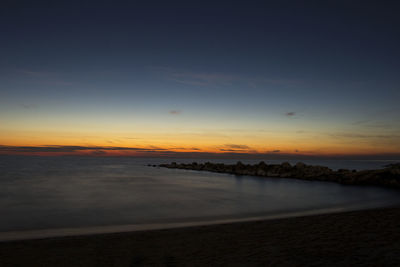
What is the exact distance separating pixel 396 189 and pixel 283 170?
13338mm

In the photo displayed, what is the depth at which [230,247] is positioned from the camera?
591cm

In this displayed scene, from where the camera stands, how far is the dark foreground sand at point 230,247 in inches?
196

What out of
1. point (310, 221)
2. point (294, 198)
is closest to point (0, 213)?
point (310, 221)

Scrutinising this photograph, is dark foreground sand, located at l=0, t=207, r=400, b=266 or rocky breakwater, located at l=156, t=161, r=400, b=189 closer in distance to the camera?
dark foreground sand, located at l=0, t=207, r=400, b=266

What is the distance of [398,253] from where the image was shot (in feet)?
16.1

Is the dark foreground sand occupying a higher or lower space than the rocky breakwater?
lower

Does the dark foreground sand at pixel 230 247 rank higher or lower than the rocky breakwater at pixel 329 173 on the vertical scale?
lower

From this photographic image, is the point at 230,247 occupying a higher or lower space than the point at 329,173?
lower

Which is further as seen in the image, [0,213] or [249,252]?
[0,213]

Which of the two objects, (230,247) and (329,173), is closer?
(230,247)

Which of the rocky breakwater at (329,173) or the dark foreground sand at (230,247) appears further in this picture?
the rocky breakwater at (329,173)

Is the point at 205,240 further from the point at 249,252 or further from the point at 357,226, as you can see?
the point at 357,226

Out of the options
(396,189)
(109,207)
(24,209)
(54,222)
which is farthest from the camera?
(396,189)

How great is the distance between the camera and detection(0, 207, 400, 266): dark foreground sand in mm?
4973
